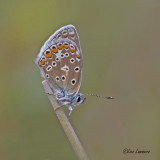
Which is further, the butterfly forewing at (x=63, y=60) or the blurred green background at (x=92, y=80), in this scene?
the blurred green background at (x=92, y=80)

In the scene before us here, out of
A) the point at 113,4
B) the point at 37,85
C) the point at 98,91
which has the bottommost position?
the point at 98,91

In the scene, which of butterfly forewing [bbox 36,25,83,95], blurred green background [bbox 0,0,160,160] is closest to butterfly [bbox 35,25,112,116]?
butterfly forewing [bbox 36,25,83,95]

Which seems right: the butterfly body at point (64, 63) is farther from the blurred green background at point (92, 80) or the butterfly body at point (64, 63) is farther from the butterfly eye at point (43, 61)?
the blurred green background at point (92, 80)

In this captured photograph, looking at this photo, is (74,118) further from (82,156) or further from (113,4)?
(82,156)

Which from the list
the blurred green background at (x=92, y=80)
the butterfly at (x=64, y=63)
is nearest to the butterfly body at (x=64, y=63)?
the butterfly at (x=64, y=63)

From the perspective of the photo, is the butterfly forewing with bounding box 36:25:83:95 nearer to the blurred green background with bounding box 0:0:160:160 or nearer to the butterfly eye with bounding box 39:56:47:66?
the butterfly eye with bounding box 39:56:47:66

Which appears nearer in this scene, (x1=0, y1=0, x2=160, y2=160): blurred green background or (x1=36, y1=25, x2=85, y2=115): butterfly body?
(x1=36, y1=25, x2=85, y2=115): butterfly body

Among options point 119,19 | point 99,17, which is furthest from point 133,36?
point 99,17

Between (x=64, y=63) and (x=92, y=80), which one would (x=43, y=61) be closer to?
(x=64, y=63)
